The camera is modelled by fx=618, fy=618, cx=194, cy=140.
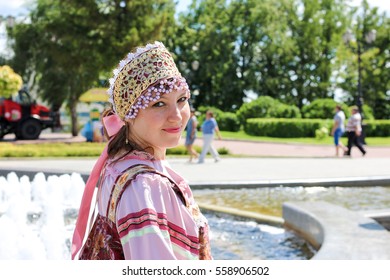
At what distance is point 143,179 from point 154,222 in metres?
0.13

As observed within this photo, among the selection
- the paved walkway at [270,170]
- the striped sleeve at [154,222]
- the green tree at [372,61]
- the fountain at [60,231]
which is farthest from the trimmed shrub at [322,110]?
the striped sleeve at [154,222]

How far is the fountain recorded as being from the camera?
5660mm

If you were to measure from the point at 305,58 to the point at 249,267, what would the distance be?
4637 cm

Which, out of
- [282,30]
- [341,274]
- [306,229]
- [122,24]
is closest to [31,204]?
[306,229]

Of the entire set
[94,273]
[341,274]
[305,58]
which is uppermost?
[305,58]

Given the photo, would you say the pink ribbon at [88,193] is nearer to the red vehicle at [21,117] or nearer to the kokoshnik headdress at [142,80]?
the kokoshnik headdress at [142,80]

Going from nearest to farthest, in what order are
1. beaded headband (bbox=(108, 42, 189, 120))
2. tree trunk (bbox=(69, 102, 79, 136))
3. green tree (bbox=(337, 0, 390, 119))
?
beaded headband (bbox=(108, 42, 189, 120)) < tree trunk (bbox=(69, 102, 79, 136)) < green tree (bbox=(337, 0, 390, 119))

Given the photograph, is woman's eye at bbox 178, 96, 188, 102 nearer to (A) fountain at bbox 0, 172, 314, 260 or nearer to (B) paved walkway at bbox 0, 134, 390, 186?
(A) fountain at bbox 0, 172, 314, 260

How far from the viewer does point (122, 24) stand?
28.7 metres

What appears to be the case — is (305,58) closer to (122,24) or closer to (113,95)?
(122,24)

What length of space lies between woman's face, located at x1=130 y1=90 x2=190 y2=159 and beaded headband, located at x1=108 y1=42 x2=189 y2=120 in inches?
0.9

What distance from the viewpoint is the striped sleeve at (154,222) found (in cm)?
164

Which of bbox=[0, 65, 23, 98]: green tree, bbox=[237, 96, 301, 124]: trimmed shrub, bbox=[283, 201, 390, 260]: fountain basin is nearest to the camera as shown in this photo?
bbox=[283, 201, 390, 260]: fountain basin

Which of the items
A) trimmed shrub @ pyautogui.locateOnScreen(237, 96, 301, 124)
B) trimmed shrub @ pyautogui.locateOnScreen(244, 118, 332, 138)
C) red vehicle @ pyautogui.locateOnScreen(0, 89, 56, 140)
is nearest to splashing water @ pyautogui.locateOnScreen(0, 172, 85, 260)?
red vehicle @ pyautogui.locateOnScreen(0, 89, 56, 140)
